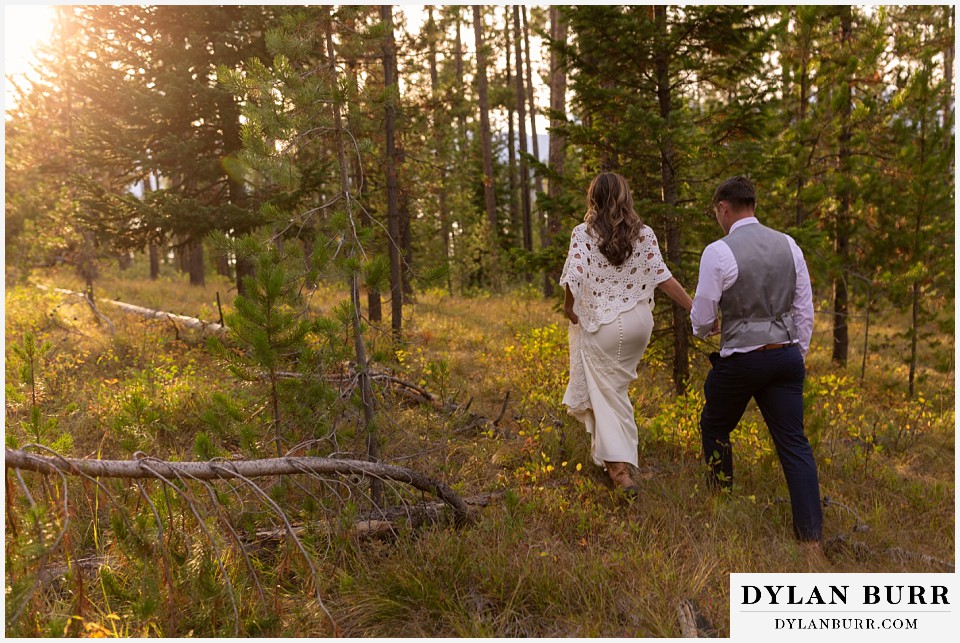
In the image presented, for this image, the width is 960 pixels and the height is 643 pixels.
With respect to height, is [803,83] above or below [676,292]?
above

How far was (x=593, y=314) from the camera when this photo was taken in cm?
422

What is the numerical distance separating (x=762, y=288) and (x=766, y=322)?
0.22 metres

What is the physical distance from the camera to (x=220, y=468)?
282cm

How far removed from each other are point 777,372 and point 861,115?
243 inches

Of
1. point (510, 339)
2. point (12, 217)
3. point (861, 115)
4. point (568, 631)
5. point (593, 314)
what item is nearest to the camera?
point (568, 631)

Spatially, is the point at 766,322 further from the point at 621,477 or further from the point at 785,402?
the point at 621,477

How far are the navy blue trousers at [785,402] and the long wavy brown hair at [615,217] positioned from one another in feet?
3.47

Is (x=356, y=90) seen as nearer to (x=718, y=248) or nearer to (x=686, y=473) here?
(x=718, y=248)

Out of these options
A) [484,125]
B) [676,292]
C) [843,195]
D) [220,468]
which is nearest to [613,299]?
[676,292]

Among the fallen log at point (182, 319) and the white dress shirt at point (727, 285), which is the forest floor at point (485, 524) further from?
the fallen log at point (182, 319)

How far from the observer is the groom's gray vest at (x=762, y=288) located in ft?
11.5

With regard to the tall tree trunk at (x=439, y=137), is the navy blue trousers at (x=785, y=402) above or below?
below

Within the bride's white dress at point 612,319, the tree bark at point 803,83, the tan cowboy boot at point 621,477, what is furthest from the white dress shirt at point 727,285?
the tree bark at point 803,83

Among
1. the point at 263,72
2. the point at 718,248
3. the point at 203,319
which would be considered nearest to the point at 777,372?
the point at 718,248
